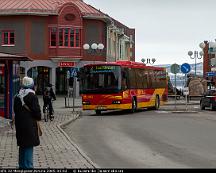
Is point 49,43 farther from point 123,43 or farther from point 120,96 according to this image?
point 120,96

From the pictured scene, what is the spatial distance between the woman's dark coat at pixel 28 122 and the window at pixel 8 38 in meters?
52.0

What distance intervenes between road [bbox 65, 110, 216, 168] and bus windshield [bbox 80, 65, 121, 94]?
733cm

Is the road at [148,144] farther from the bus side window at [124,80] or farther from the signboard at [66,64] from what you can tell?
the signboard at [66,64]

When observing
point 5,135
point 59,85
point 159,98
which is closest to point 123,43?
point 59,85

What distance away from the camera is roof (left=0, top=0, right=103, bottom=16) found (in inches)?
2343

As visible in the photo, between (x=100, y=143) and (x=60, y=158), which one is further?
(x=100, y=143)

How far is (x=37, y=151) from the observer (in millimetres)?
13664

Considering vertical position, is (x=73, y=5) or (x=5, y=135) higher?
(x=73, y=5)

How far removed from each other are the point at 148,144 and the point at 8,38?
45832 mm

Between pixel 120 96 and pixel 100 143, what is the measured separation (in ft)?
49.9

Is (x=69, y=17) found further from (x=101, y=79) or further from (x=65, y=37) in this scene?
(x=101, y=79)

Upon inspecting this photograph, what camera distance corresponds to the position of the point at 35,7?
2394 inches

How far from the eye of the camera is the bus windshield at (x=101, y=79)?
32094mm

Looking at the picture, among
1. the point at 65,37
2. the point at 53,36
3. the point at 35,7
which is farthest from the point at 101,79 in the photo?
the point at 35,7
